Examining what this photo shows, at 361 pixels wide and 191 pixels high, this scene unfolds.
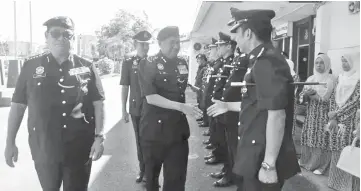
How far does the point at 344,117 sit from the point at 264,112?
2602mm

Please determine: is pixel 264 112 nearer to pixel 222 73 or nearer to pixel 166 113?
pixel 166 113

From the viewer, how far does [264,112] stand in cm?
216

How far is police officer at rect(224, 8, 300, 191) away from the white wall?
4.12 metres

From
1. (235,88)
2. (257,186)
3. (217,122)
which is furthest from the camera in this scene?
(217,122)

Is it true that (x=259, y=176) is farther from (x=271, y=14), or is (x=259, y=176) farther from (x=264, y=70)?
(x=271, y=14)

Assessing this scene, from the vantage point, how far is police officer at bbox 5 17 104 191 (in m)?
2.60

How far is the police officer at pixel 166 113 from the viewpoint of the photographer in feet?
10.1

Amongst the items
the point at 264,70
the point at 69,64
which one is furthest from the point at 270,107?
the point at 69,64

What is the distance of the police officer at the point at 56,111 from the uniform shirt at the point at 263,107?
122 cm

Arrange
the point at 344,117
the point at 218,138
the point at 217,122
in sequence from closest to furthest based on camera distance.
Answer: the point at 344,117
the point at 217,122
the point at 218,138

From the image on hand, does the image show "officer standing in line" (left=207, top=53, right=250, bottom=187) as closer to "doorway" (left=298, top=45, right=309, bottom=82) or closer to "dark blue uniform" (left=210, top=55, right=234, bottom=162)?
"dark blue uniform" (left=210, top=55, right=234, bottom=162)

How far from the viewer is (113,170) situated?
517 cm

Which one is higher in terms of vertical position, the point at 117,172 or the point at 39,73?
the point at 39,73

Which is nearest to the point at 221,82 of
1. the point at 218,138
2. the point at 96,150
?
the point at 218,138
